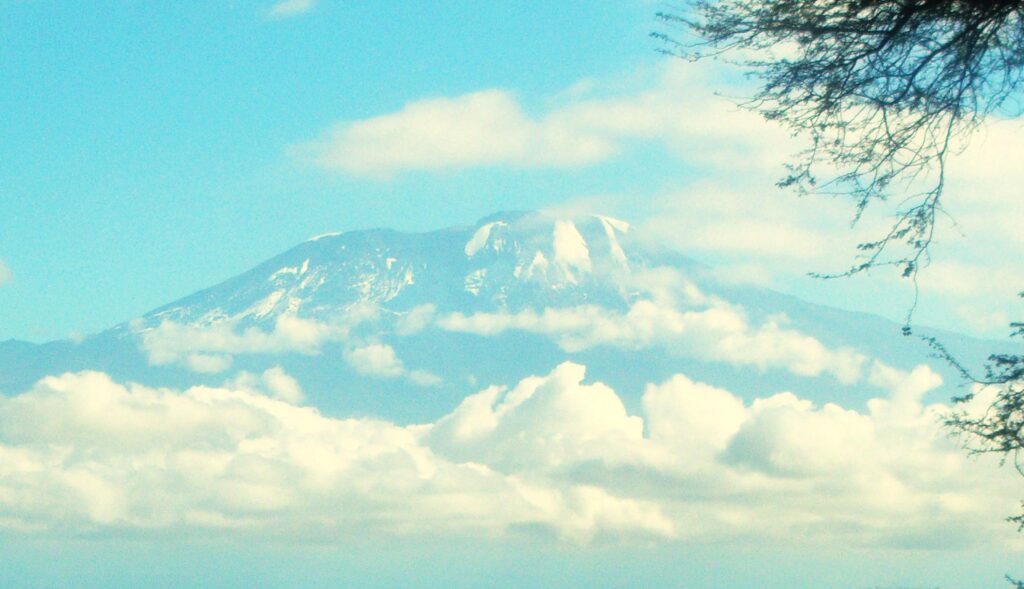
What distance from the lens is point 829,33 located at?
11.9m

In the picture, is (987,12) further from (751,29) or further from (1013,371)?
(1013,371)

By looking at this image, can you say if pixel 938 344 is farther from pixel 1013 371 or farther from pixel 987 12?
pixel 987 12

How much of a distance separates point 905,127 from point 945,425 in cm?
307

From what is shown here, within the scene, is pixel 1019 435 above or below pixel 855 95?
below

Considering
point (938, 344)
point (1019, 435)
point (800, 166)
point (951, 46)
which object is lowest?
point (1019, 435)

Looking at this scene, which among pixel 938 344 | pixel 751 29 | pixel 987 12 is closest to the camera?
pixel 987 12

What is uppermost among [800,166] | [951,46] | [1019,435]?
[951,46]

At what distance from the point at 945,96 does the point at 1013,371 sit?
2724 millimetres

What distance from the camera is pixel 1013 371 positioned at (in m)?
12.2

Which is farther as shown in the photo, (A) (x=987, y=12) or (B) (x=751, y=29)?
(B) (x=751, y=29)

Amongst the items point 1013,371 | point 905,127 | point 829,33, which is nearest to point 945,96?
point 905,127

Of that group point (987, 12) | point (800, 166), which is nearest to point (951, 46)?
point (987, 12)

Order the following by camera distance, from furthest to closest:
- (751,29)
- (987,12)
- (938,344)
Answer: (938,344)
(751,29)
(987,12)

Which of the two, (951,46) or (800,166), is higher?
(951,46)
